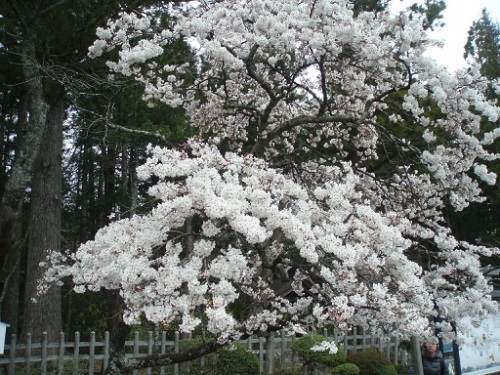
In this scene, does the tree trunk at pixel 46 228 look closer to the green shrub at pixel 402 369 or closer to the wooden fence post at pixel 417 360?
the wooden fence post at pixel 417 360

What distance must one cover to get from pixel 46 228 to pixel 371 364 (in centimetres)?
571

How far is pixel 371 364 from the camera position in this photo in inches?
318

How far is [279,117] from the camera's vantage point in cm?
768

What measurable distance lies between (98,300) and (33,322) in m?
5.63

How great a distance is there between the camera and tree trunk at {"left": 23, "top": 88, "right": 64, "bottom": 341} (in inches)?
305

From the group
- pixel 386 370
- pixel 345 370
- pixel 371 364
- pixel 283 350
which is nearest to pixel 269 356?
pixel 283 350

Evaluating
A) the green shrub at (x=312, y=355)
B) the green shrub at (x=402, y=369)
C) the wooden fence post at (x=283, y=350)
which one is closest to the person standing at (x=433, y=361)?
the green shrub at (x=312, y=355)

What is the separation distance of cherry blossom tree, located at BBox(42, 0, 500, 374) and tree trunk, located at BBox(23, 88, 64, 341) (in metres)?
2.59

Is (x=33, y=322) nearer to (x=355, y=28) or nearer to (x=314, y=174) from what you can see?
(x=314, y=174)

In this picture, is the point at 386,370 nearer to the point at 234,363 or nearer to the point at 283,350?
the point at 283,350

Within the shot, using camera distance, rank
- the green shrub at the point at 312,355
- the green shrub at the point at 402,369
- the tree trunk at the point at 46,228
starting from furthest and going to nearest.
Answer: the green shrub at the point at 402,369
the tree trunk at the point at 46,228
the green shrub at the point at 312,355

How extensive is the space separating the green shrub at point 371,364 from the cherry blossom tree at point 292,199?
2.85m

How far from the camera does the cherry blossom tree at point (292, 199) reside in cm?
360

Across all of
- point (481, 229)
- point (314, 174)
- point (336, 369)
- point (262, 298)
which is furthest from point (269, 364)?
point (481, 229)
